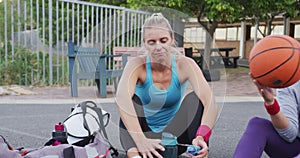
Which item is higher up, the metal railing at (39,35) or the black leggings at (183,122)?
the metal railing at (39,35)

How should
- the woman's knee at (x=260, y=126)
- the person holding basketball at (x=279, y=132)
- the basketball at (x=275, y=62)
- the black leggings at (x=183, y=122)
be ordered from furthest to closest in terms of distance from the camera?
the black leggings at (x=183, y=122)
the woman's knee at (x=260, y=126)
the person holding basketball at (x=279, y=132)
the basketball at (x=275, y=62)

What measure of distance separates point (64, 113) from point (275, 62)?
12.2ft

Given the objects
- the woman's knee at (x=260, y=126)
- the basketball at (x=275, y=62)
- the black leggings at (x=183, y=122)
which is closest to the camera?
the basketball at (x=275, y=62)

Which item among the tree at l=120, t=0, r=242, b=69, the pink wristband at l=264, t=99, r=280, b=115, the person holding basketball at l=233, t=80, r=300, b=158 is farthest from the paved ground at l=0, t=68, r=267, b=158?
the tree at l=120, t=0, r=242, b=69

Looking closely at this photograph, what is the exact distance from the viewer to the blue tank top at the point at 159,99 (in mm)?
2430

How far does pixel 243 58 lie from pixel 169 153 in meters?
18.0

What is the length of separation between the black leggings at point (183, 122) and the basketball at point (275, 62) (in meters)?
0.70

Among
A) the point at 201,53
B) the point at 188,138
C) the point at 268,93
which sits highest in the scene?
the point at 201,53

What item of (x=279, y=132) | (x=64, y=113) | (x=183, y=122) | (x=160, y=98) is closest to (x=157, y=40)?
(x=160, y=98)

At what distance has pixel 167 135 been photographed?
2352 millimetres

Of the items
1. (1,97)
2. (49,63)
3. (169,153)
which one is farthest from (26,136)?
(49,63)

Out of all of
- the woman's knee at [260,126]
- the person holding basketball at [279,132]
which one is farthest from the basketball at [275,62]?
the woman's knee at [260,126]

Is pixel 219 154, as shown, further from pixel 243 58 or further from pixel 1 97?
pixel 243 58

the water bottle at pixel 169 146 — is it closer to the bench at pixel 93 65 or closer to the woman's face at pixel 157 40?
the woman's face at pixel 157 40
